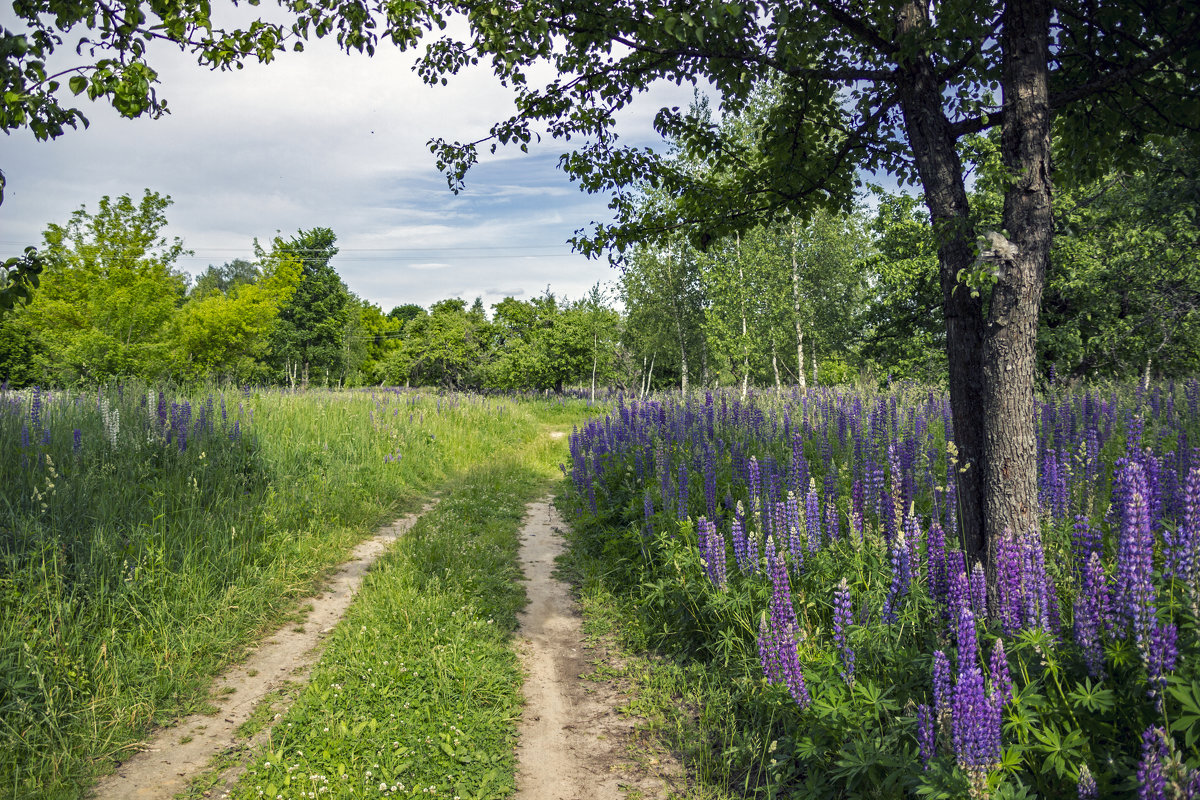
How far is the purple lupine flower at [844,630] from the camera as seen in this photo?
120 inches

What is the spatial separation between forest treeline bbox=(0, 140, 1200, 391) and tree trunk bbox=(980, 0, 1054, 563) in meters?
0.23

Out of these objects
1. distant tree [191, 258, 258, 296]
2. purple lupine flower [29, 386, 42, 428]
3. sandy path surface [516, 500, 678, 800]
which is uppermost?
distant tree [191, 258, 258, 296]

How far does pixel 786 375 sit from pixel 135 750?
3759 cm

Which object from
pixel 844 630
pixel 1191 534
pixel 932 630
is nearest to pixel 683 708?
pixel 844 630

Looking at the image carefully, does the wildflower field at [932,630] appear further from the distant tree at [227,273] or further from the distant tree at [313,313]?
the distant tree at [227,273]

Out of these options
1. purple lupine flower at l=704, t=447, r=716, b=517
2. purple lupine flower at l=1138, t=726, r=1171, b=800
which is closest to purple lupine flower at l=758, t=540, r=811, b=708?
purple lupine flower at l=1138, t=726, r=1171, b=800

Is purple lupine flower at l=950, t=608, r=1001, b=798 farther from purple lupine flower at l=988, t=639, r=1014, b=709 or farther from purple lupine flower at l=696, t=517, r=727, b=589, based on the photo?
purple lupine flower at l=696, t=517, r=727, b=589

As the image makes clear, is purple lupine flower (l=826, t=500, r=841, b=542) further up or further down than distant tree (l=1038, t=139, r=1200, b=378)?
further down

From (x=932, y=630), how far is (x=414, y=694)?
129 inches

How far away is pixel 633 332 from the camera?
34.0m

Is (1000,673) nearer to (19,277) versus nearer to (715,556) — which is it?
(715,556)

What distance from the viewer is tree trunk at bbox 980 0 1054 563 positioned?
3510mm

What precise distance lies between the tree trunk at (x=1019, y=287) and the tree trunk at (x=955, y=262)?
0.72 feet

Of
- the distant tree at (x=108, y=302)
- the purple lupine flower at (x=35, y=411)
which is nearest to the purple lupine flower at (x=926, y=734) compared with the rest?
the purple lupine flower at (x=35, y=411)
